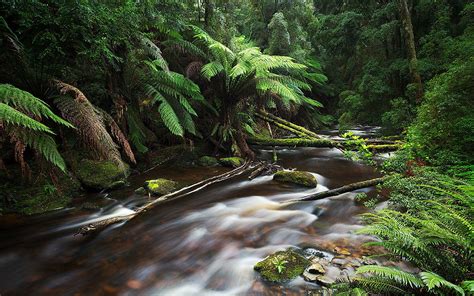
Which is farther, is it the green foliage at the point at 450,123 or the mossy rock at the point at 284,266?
the green foliage at the point at 450,123

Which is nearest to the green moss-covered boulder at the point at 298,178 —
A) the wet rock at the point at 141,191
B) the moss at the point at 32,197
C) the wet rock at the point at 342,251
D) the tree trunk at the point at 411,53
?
the wet rock at the point at 342,251

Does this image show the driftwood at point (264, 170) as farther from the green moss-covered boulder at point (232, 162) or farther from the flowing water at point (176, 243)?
the flowing water at point (176, 243)

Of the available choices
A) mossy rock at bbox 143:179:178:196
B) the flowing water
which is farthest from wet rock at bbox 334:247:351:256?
mossy rock at bbox 143:179:178:196

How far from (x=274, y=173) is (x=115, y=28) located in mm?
3940

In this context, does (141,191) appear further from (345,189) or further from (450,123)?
(450,123)

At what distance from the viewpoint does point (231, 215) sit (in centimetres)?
434

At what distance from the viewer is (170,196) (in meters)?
4.81

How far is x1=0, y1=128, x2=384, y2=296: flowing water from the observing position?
2682 millimetres

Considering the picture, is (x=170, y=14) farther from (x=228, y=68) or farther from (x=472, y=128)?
(x=472, y=128)

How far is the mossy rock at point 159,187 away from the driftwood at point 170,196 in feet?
0.63

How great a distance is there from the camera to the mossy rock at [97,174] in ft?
16.9

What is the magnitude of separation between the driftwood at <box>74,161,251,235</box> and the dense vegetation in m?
0.67

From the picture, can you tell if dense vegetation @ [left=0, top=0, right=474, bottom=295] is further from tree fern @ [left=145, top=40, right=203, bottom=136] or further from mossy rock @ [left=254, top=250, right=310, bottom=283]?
mossy rock @ [left=254, top=250, right=310, bottom=283]

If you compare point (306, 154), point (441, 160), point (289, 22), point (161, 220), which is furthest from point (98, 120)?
point (289, 22)
